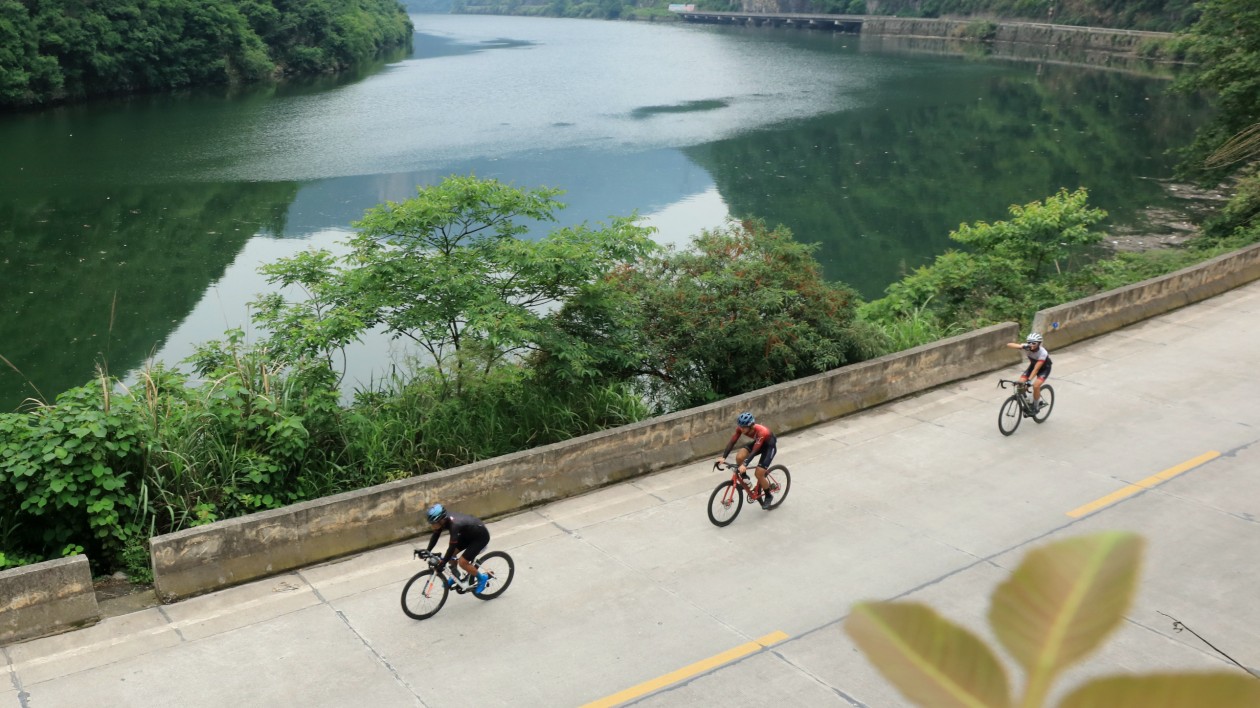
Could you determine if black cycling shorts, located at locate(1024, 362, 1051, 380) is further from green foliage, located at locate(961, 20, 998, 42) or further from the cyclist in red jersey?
green foliage, located at locate(961, 20, 998, 42)

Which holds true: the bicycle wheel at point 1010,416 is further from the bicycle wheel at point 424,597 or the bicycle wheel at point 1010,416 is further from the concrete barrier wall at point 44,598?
the concrete barrier wall at point 44,598

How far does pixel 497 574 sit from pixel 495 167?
36.7 meters

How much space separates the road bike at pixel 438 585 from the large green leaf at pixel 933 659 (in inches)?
345

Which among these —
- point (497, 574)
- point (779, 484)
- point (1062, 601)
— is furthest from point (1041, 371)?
point (1062, 601)

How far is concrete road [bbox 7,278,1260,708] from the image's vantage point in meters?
8.67

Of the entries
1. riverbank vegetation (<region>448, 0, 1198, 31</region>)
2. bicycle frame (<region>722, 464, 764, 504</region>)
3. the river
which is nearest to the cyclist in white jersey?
bicycle frame (<region>722, 464, 764, 504</region>)

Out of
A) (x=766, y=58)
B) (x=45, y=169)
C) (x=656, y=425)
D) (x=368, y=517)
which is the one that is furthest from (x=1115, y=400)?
(x=766, y=58)

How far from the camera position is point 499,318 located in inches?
530

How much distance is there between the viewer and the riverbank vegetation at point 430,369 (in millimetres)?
10539

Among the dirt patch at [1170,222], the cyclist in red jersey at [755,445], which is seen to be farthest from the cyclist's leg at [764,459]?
the dirt patch at [1170,222]

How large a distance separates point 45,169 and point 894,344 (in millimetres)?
36582

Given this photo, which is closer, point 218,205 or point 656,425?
point 656,425

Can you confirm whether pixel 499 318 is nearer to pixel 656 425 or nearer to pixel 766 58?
pixel 656 425

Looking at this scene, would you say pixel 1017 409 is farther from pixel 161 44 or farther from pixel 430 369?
pixel 161 44
